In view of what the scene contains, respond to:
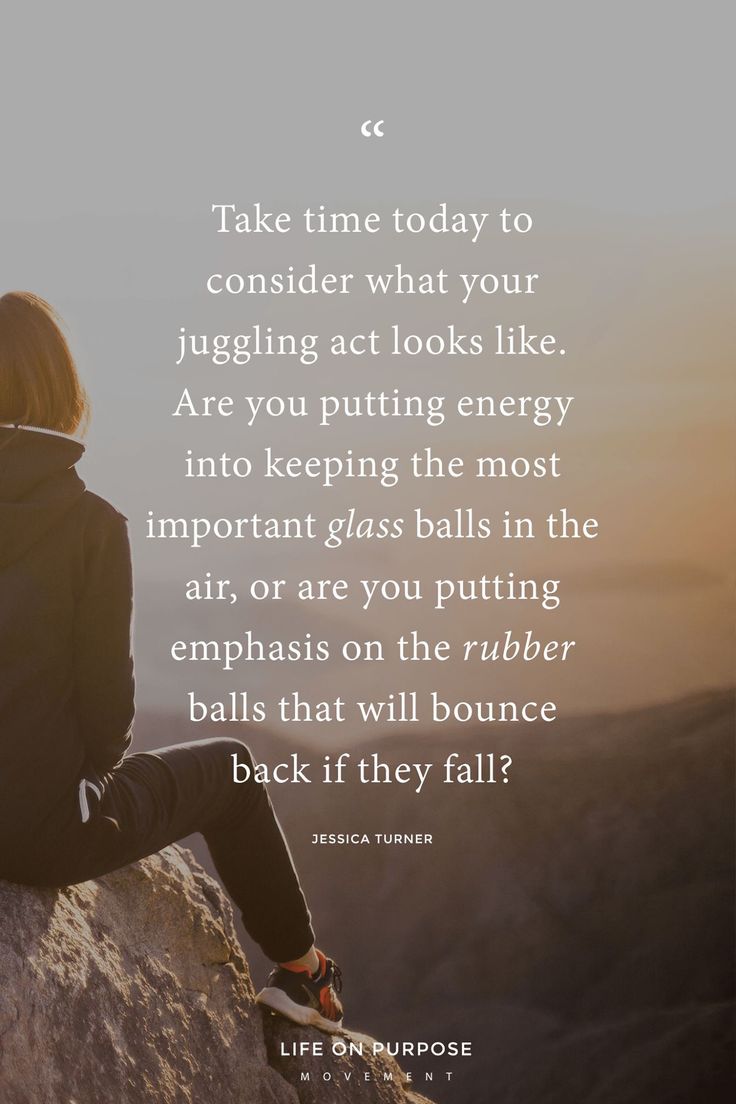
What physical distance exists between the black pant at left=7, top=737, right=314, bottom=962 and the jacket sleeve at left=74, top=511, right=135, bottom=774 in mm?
108

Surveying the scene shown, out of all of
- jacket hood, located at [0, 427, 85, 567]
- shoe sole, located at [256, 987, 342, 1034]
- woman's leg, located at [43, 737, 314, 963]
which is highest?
jacket hood, located at [0, 427, 85, 567]

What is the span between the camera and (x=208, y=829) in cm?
223

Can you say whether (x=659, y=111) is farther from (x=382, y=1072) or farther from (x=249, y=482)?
(x=382, y=1072)

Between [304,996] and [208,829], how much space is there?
441 mm

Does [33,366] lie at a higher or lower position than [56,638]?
higher

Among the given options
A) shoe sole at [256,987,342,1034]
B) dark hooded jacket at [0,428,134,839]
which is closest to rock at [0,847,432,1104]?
shoe sole at [256,987,342,1034]

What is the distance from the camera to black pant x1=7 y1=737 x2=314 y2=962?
74.0 inches

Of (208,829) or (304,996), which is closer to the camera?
(208,829)

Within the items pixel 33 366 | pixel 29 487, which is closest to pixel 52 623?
pixel 29 487

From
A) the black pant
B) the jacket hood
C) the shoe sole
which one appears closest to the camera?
the jacket hood

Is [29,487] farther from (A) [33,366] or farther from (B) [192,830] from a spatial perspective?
(B) [192,830]

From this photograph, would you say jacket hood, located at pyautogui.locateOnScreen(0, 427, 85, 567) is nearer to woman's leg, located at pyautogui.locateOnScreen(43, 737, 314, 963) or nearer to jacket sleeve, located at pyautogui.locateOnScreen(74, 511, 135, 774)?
jacket sleeve, located at pyautogui.locateOnScreen(74, 511, 135, 774)

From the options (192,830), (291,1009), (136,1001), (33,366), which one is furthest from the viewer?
(291,1009)

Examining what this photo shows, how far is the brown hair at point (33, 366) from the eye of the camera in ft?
5.90
